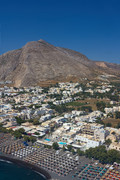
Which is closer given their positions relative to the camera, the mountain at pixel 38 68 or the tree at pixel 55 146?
the tree at pixel 55 146

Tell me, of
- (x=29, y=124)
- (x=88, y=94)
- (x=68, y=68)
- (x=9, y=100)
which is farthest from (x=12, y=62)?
(x=29, y=124)

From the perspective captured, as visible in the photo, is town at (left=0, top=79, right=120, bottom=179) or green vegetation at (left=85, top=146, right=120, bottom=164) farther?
green vegetation at (left=85, top=146, right=120, bottom=164)

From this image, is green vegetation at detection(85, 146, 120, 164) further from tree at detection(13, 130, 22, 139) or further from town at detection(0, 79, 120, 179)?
tree at detection(13, 130, 22, 139)

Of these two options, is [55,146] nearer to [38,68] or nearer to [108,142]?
[108,142]

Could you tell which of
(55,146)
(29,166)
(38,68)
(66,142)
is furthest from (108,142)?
(38,68)

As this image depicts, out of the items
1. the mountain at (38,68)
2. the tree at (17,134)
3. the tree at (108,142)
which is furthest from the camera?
the mountain at (38,68)

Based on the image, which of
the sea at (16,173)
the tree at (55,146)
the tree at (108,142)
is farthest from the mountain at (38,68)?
the sea at (16,173)

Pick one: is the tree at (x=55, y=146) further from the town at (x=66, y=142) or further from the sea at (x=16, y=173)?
the sea at (x=16, y=173)

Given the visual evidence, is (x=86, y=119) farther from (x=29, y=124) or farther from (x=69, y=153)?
(x=69, y=153)

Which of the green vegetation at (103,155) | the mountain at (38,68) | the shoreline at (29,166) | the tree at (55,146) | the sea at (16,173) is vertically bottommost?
the sea at (16,173)

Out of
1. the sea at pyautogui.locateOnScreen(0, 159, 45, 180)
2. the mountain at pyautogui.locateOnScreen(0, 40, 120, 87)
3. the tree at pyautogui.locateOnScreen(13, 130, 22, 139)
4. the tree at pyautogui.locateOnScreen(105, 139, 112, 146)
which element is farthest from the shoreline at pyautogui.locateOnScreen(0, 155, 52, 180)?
the mountain at pyautogui.locateOnScreen(0, 40, 120, 87)
